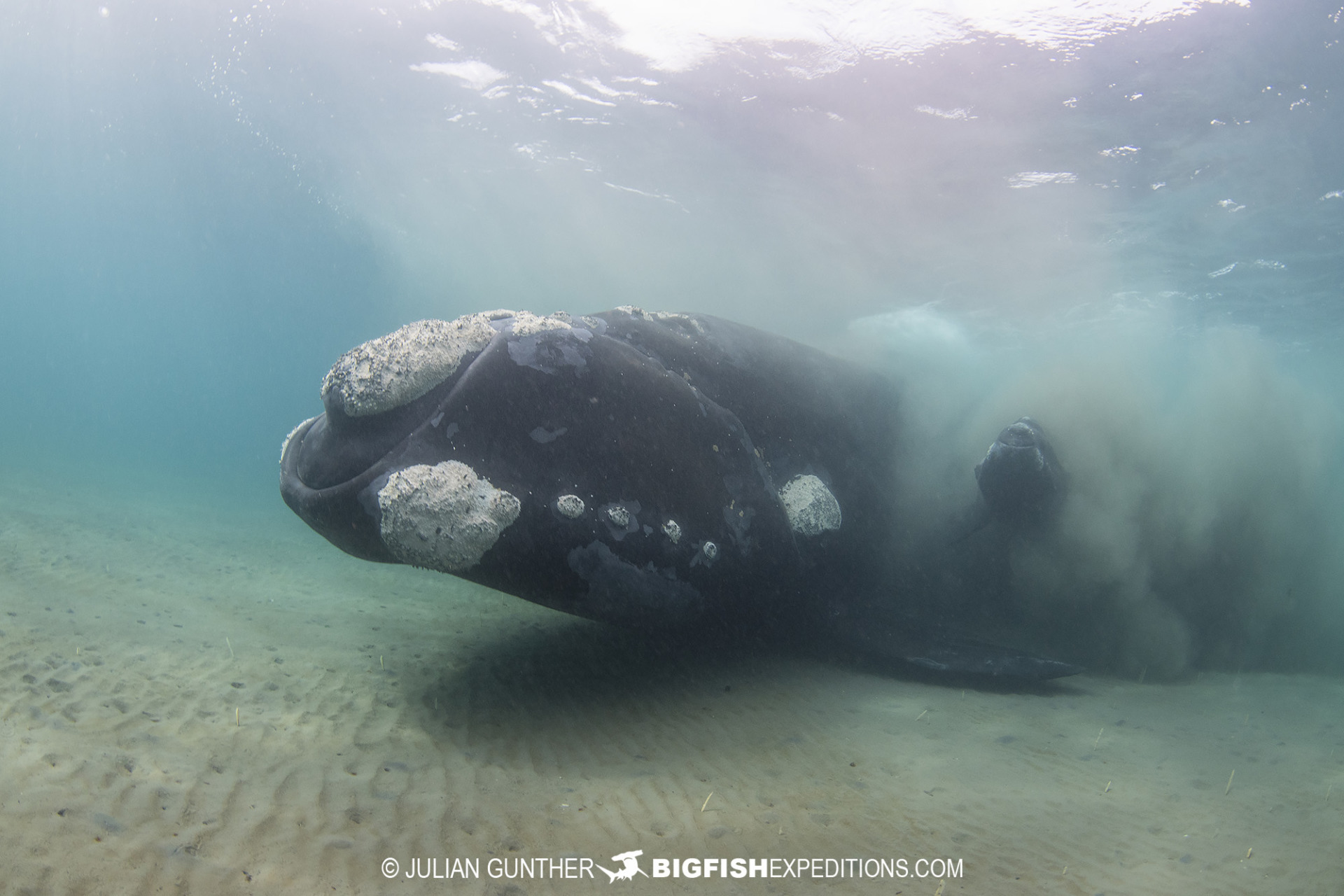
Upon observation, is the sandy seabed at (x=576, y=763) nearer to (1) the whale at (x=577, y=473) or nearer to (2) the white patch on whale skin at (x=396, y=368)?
(1) the whale at (x=577, y=473)

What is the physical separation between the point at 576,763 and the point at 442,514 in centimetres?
192

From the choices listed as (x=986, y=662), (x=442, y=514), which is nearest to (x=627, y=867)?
(x=442, y=514)

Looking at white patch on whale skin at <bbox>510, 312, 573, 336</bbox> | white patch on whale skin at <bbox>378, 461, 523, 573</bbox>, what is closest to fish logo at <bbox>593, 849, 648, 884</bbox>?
white patch on whale skin at <bbox>378, 461, 523, 573</bbox>

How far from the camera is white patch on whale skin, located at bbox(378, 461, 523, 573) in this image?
4184mm

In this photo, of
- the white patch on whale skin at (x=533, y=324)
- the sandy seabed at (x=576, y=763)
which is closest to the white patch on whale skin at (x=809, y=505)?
the sandy seabed at (x=576, y=763)

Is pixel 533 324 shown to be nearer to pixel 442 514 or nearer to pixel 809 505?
pixel 442 514

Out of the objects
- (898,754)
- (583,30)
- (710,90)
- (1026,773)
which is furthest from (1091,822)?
(583,30)

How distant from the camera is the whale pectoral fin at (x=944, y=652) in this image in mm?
6496

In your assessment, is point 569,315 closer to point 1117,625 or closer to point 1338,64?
point 1117,625

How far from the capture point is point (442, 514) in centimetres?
421

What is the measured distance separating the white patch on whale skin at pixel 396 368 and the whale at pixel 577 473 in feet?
0.04

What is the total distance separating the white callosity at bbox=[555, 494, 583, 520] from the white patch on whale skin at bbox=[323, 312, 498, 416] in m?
1.27

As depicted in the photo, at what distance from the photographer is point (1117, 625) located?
8.42 meters

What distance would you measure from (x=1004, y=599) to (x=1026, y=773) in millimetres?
3736
